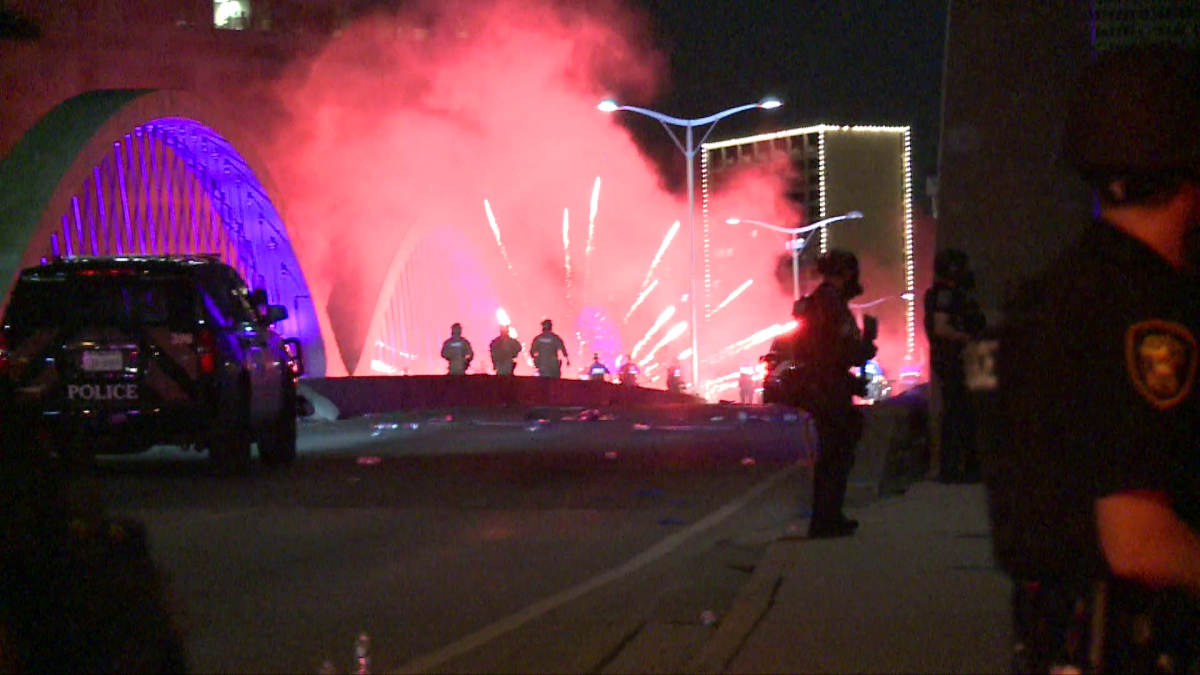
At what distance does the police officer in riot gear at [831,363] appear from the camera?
9375 mm

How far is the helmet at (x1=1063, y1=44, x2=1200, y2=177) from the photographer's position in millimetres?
2904

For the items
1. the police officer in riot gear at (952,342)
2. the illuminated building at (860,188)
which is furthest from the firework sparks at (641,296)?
the police officer in riot gear at (952,342)

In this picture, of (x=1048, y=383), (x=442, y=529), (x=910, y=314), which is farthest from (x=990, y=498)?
(x=910, y=314)

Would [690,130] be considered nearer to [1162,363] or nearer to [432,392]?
[432,392]

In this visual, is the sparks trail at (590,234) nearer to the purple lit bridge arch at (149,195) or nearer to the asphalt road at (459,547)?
the purple lit bridge arch at (149,195)

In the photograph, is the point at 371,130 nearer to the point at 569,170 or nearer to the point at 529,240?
the point at 569,170

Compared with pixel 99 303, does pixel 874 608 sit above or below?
below

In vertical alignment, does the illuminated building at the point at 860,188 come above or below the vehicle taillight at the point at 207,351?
above

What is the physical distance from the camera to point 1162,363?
2768mm

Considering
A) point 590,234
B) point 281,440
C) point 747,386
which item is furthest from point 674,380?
point 281,440

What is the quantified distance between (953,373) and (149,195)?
28.6m

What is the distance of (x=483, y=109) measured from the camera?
49625 millimetres

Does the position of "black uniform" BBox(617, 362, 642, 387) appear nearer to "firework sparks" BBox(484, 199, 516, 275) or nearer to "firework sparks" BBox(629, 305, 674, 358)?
"firework sparks" BBox(484, 199, 516, 275)

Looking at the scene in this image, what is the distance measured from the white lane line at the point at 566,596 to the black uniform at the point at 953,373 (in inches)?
62.4
